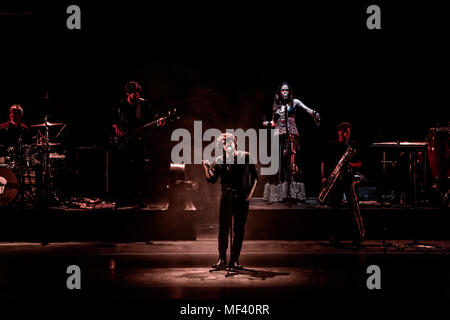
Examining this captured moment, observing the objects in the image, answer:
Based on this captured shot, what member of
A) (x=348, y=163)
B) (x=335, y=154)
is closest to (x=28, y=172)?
(x=335, y=154)

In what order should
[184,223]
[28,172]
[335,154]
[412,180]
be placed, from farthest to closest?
[412,180] → [28,172] → [184,223] → [335,154]

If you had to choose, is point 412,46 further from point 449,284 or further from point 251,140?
point 449,284

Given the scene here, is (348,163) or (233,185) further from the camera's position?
(348,163)

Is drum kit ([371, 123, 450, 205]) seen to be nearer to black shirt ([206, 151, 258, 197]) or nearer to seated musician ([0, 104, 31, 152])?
black shirt ([206, 151, 258, 197])

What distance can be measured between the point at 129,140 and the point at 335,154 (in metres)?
4.07

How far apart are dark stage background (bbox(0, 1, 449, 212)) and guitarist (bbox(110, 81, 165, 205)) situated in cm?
215

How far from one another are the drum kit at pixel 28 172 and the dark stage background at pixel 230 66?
6.47 ft

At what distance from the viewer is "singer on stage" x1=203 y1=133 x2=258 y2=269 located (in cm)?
678

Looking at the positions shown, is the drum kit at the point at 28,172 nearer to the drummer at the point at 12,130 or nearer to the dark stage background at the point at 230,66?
the drummer at the point at 12,130

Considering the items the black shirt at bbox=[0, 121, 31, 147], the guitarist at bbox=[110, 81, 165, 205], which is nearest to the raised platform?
the guitarist at bbox=[110, 81, 165, 205]

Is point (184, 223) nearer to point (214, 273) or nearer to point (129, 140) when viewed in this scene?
point (129, 140)

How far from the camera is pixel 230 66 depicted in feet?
39.4

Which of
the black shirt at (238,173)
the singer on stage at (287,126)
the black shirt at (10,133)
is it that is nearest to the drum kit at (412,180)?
the singer on stage at (287,126)

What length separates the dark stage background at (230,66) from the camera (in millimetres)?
11297
